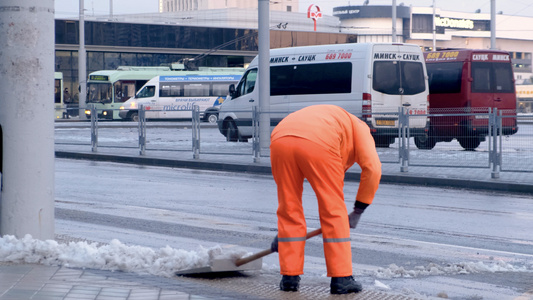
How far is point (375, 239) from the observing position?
8.36 metres

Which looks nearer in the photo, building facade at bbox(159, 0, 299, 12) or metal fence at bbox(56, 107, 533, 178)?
metal fence at bbox(56, 107, 533, 178)

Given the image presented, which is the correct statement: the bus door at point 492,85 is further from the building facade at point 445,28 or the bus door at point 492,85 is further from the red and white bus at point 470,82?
the building facade at point 445,28

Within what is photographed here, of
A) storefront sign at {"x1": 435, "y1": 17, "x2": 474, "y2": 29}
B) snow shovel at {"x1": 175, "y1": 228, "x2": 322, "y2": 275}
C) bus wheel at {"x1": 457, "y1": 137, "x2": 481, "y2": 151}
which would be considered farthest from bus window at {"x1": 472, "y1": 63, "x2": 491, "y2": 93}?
storefront sign at {"x1": 435, "y1": 17, "x2": 474, "y2": 29}

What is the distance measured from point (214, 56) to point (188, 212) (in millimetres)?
48696

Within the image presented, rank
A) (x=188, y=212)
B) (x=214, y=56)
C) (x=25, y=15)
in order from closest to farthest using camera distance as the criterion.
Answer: (x=25, y=15)
(x=188, y=212)
(x=214, y=56)

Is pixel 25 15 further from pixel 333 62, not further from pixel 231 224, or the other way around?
pixel 333 62

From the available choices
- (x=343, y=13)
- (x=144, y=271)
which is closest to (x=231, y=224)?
(x=144, y=271)

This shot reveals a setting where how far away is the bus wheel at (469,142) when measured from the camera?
16.2 m

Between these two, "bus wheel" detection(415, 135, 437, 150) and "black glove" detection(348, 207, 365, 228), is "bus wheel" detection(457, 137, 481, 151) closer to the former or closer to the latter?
"bus wheel" detection(415, 135, 437, 150)

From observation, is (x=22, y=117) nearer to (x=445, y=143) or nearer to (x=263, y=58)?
(x=445, y=143)

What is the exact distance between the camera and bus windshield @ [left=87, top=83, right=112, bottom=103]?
158ft

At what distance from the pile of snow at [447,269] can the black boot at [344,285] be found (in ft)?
3.68

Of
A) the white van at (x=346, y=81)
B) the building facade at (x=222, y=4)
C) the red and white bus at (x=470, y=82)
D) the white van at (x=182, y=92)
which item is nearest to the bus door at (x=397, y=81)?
the white van at (x=346, y=81)

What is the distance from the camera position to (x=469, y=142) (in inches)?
655
